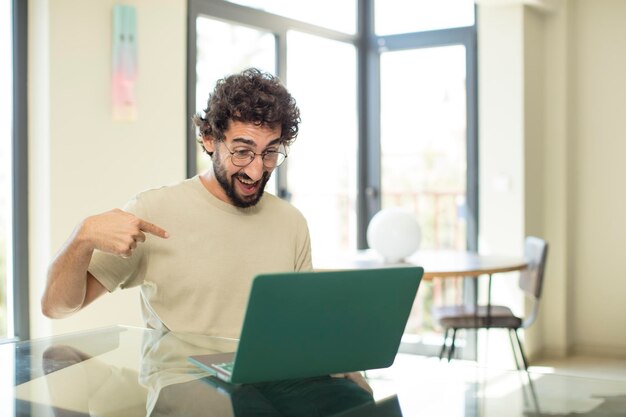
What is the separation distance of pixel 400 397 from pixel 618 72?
4.22 metres

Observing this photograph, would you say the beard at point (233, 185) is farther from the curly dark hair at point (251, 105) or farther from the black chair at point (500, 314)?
the black chair at point (500, 314)

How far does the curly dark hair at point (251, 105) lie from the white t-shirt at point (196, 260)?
19 cm

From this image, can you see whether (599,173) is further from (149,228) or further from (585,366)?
(149,228)

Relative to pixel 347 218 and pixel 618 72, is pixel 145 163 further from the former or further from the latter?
pixel 618 72

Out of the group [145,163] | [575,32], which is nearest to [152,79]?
[145,163]

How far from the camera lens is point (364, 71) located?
5559 millimetres

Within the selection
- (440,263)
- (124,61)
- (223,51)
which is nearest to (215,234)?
(124,61)

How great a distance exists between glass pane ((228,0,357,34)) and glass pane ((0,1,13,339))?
1.37 meters

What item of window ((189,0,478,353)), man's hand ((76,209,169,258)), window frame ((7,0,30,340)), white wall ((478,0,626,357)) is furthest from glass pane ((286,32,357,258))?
man's hand ((76,209,169,258))

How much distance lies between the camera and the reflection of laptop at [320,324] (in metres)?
1.26

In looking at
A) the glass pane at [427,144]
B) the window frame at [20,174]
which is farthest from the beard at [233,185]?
the glass pane at [427,144]

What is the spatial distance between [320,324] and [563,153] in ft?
13.4

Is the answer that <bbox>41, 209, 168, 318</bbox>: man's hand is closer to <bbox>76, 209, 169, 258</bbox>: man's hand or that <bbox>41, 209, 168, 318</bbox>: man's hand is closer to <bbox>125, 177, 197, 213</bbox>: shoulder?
<bbox>76, 209, 169, 258</bbox>: man's hand

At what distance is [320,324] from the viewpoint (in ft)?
4.35
